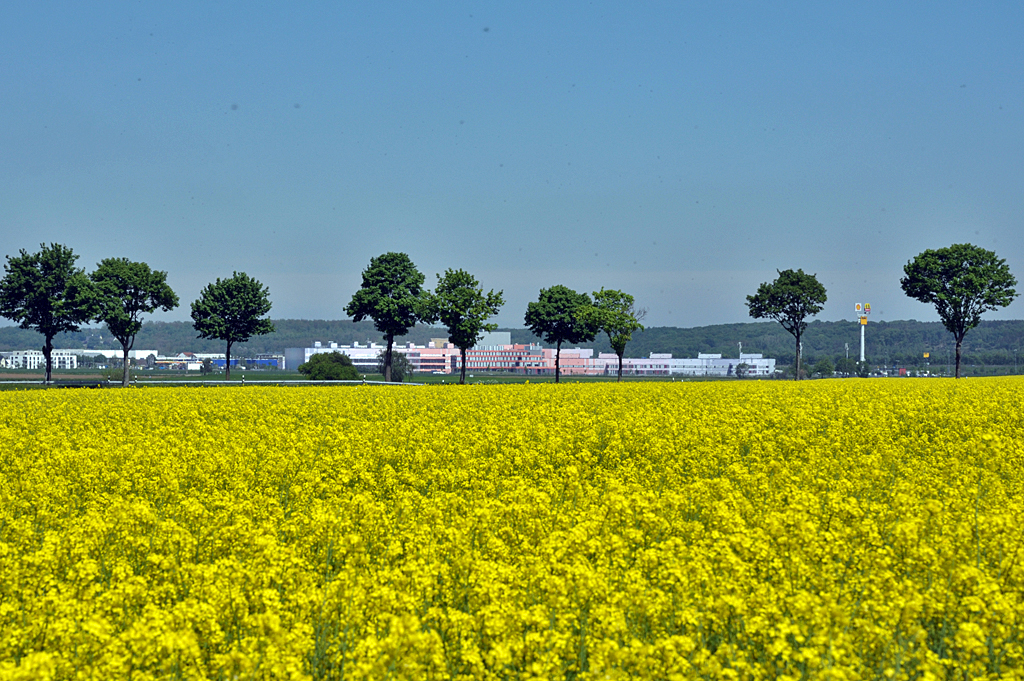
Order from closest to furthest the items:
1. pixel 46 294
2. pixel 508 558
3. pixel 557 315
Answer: pixel 508 558, pixel 46 294, pixel 557 315

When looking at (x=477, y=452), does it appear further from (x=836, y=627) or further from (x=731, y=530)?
(x=836, y=627)

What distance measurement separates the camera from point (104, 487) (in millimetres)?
12953

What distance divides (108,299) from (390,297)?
27130 millimetres

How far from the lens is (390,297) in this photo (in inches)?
3285

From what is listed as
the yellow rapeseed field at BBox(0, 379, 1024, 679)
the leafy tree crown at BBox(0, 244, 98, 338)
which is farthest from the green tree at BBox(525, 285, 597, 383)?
the yellow rapeseed field at BBox(0, 379, 1024, 679)

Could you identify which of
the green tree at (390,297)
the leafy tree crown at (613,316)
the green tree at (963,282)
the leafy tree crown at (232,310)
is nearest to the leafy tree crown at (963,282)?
the green tree at (963,282)

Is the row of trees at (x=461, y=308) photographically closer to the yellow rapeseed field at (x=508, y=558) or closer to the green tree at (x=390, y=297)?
the green tree at (x=390, y=297)

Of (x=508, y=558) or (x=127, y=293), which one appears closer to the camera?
(x=508, y=558)

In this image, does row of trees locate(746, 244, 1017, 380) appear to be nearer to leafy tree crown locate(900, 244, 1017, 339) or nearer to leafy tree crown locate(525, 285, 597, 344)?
leafy tree crown locate(900, 244, 1017, 339)

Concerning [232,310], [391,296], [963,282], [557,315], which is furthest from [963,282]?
[232,310]

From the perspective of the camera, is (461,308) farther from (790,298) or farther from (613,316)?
(790,298)

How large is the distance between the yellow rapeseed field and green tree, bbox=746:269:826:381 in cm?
8342

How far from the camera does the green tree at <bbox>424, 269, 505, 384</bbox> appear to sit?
263 ft

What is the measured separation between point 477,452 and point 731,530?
689 centimetres
